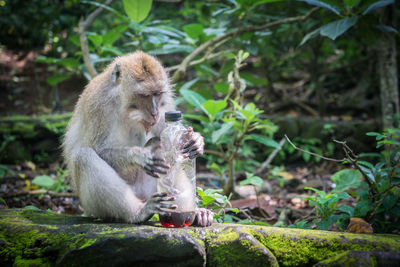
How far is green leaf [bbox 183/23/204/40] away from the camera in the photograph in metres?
5.23

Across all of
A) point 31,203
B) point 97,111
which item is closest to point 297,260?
point 97,111

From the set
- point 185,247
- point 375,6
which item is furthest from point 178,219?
point 375,6

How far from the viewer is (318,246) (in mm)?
2500

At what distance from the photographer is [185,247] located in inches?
97.0

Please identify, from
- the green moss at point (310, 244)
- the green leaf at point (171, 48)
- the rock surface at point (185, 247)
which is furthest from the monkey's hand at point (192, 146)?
the green leaf at point (171, 48)

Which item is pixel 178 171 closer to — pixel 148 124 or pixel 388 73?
pixel 148 124

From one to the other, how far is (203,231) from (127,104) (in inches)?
56.0

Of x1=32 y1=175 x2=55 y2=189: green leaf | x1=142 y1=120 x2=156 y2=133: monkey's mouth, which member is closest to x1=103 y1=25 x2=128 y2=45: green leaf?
x1=32 y1=175 x2=55 y2=189: green leaf

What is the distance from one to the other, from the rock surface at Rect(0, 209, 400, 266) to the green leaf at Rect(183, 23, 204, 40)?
3435 millimetres

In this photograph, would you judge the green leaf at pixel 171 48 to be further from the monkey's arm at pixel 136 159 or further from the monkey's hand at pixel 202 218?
the monkey's hand at pixel 202 218

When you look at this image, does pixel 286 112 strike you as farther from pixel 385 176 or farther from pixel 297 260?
pixel 297 260

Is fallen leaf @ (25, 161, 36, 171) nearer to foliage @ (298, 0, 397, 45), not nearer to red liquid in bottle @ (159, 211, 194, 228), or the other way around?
red liquid in bottle @ (159, 211, 194, 228)

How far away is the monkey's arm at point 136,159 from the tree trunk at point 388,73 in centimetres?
381

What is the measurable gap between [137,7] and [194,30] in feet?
2.95
